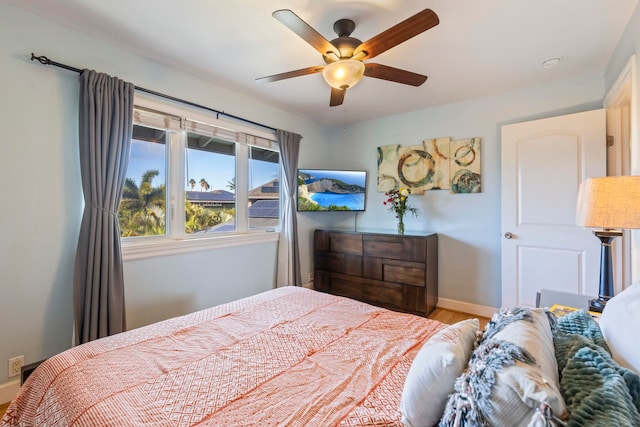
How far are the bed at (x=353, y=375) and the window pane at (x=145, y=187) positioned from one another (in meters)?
1.19

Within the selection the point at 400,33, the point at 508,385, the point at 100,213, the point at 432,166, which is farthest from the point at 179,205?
the point at 432,166

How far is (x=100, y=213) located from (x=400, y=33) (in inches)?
87.5

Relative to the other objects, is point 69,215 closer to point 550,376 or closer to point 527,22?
point 550,376

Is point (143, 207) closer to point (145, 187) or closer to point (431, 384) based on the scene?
point (145, 187)

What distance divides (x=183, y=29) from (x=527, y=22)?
230 cm

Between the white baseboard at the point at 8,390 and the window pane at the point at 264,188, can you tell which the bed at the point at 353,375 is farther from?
the window pane at the point at 264,188

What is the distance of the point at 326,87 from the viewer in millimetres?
2830

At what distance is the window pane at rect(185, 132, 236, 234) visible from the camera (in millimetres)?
2668

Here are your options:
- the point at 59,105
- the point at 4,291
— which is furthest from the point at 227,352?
the point at 59,105

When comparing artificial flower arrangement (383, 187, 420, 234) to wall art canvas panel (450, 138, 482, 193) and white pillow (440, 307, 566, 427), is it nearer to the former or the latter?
wall art canvas panel (450, 138, 482, 193)

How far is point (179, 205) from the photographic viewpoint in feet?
8.43

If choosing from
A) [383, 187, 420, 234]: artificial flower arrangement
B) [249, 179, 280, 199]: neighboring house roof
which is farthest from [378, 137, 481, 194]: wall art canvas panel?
[249, 179, 280, 199]: neighboring house roof

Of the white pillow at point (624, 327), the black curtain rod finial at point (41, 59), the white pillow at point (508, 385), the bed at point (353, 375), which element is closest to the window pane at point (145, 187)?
the black curtain rod finial at point (41, 59)

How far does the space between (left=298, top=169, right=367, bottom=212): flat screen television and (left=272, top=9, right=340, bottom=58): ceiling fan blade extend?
6.42ft
